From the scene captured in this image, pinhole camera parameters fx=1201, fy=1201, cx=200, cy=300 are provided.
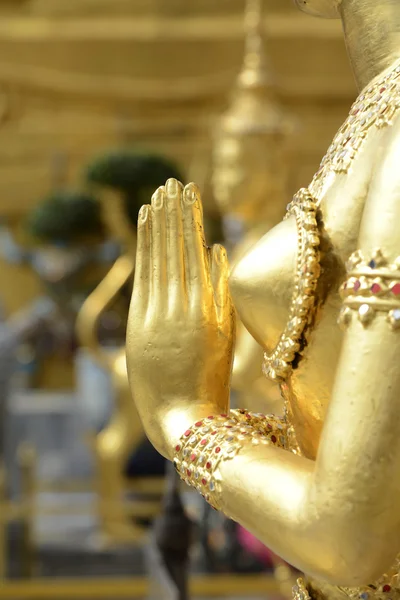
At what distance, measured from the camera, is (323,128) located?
705 centimetres

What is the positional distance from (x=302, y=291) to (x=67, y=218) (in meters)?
4.85

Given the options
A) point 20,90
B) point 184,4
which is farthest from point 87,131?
point 184,4

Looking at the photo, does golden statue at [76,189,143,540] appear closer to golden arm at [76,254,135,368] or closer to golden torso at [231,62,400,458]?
golden arm at [76,254,135,368]

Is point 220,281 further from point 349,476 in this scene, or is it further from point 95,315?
point 95,315

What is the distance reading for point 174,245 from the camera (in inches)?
43.8

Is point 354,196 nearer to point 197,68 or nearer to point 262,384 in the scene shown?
point 262,384

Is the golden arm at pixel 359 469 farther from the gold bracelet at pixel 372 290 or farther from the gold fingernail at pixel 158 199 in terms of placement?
the gold fingernail at pixel 158 199

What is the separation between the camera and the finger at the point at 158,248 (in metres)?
1.12

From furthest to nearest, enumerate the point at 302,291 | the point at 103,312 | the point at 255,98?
the point at 103,312 → the point at 255,98 → the point at 302,291

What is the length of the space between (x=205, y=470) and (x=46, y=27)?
22.2ft

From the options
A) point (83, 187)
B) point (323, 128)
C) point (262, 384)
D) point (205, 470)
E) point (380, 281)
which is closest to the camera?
point (380, 281)

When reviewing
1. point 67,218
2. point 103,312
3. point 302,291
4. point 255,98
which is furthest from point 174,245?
point 67,218

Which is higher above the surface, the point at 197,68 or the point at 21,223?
the point at 197,68

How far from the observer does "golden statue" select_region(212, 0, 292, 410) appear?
3547 millimetres
